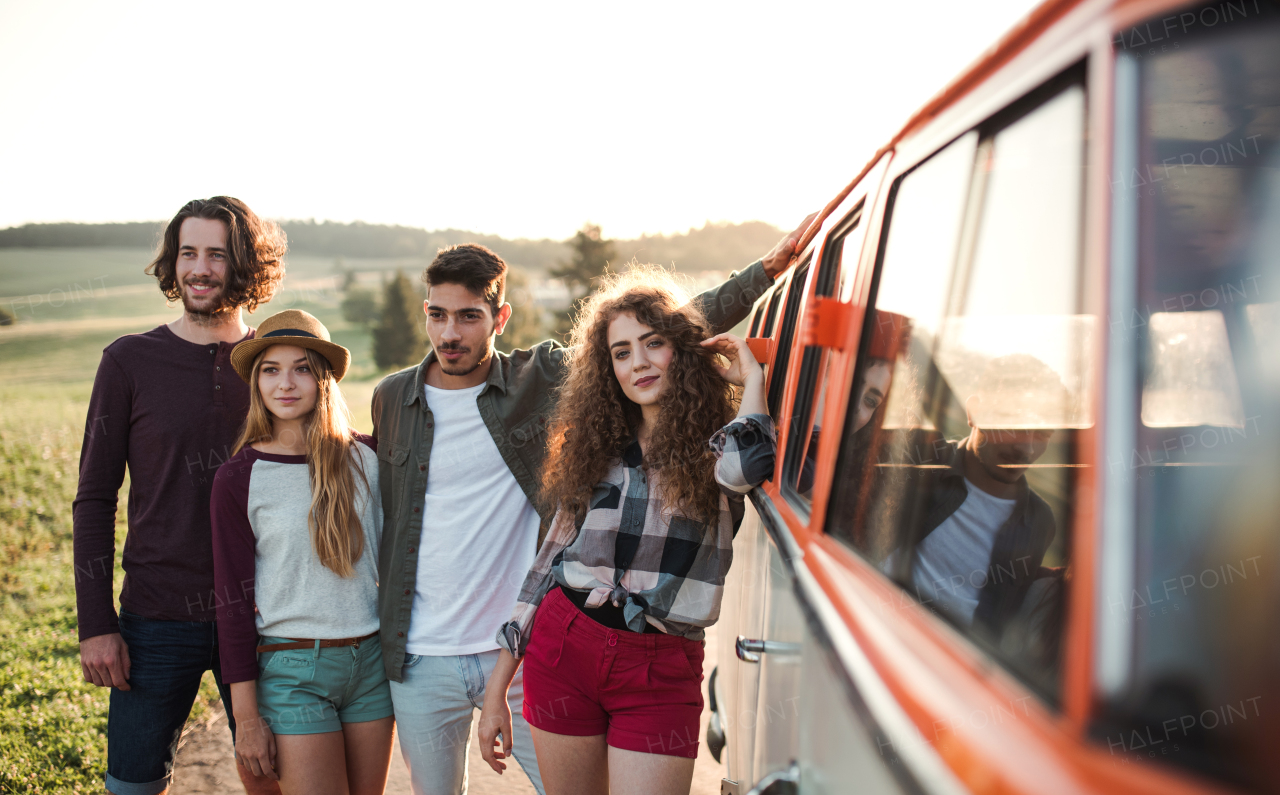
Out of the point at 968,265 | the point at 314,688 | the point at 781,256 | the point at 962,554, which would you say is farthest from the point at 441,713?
the point at 968,265

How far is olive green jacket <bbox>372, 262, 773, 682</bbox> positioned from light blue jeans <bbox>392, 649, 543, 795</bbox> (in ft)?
0.29

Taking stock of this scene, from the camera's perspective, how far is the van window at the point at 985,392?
94cm

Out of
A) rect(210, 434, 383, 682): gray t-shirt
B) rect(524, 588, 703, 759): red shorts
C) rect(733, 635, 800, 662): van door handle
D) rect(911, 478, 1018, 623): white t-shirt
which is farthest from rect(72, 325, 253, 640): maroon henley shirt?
rect(911, 478, 1018, 623): white t-shirt

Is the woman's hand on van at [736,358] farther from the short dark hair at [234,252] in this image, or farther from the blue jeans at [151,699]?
the blue jeans at [151,699]

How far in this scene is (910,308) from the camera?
57.0 inches

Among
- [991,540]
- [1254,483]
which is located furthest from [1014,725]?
[991,540]

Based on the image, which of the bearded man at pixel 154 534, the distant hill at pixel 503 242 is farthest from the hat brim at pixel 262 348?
the distant hill at pixel 503 242

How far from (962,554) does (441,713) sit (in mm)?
2336

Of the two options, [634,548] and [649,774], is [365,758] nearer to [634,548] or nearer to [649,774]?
[649,774]

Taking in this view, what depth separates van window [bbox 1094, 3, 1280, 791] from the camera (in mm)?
638

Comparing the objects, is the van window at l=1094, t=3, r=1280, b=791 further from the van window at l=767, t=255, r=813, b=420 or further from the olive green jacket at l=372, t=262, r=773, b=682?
the olive green jacket at l=372, t=262, r=773, b=682

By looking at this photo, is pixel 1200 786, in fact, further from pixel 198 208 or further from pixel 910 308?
pixel 198 208

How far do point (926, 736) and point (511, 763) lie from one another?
14.5 feet

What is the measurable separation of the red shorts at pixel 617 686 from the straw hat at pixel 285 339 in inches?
51.0
